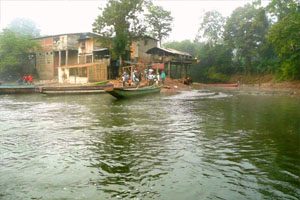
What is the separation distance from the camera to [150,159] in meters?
7.57

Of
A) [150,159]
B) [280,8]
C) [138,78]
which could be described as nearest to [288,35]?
[280,8]

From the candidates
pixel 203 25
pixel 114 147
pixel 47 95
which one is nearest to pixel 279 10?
pixel 203 25

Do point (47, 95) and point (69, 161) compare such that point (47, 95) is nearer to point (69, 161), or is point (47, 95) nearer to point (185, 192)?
point (69, 161)

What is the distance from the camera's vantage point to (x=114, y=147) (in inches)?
347

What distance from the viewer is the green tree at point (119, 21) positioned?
36188 millimetres

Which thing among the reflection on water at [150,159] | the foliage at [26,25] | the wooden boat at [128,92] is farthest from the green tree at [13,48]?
the reflection on water at [150,159]

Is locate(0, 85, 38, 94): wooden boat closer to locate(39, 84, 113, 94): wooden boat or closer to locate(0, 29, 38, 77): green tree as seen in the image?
locate(39, 84, 113, 94): wooden boat

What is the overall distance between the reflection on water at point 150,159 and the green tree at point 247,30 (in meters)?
35.8

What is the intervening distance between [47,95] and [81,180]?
23809 millimetres

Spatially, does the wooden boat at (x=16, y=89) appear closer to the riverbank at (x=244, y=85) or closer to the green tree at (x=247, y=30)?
the riverbank at (x=244, y=85)

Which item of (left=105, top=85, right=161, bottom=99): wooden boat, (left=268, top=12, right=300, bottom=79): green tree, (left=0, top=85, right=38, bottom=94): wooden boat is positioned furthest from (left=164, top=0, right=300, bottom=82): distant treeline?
(left=0, top=85, right=38, bottom=94): wooden boat

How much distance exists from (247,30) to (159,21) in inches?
531

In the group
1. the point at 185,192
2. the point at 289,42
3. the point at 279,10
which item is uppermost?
the point at 279,10

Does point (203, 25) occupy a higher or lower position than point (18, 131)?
higher
